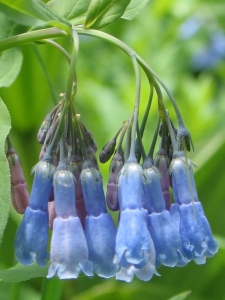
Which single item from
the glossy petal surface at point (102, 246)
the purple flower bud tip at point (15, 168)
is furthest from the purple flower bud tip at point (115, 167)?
the purple flower bud tip at point (15, 168)

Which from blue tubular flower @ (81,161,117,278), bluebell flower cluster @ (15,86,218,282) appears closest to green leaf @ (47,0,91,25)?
bluebell flower cluster @ (15,86,218,282)

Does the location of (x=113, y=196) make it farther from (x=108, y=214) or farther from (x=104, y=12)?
(x=104, y=12)

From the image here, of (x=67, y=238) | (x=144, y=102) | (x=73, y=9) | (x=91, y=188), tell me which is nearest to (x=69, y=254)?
(x=67, y=238)

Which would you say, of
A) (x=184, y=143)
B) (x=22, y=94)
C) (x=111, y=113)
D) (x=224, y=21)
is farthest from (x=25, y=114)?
(x=184, y=143)

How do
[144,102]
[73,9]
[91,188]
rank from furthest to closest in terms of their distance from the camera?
[144,102], [73,9], [91,188]

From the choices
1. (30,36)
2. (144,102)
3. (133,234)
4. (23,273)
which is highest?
(30,36)

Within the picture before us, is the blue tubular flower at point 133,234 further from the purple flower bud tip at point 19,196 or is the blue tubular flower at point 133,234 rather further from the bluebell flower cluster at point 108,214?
the purple flower bud tip at point 19,196

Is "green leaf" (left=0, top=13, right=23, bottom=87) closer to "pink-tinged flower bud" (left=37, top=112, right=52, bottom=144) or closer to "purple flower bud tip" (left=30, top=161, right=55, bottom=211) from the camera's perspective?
"pink-tinged flower bud" (left=37, top=112, right=52, bottom=144)
